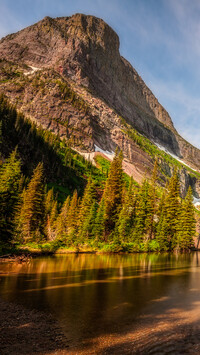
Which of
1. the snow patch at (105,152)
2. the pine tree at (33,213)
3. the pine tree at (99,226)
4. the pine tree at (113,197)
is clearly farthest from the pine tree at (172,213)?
the snow patch at (105,152)

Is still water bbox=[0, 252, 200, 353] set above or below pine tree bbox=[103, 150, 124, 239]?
below

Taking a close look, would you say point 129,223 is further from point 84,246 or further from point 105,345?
point 105,345

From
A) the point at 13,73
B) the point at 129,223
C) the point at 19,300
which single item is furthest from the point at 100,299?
the point at 13,73

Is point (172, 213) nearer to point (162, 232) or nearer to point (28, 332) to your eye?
point (162, 232)

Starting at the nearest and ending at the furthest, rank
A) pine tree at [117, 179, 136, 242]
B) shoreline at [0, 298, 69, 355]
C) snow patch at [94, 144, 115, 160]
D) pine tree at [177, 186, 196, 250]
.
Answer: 1. shoreline at [0, 298, 69, 355]
2. pine tree at [117, 179, 136, 242]
3. pine tree at [177, 186, 196, 250]
4. snow patch at [94, 144, 115, 160]

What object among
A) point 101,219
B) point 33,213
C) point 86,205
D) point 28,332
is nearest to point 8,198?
point 33,213

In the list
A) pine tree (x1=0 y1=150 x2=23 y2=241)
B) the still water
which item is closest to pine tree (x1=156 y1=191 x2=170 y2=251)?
the still water

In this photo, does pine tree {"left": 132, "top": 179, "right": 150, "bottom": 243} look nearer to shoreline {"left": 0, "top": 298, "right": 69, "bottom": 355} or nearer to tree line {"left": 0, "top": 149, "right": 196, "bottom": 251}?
tree line {"left": 0, "top": 149, "right": 196, "bottom": 251}

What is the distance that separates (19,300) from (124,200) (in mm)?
35032

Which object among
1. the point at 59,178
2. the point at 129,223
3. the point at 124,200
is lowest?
the point at 129,223

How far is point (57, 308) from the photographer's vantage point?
9453 millimetres

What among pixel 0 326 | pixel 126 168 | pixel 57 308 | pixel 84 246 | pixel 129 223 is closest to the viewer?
pixel 0 326

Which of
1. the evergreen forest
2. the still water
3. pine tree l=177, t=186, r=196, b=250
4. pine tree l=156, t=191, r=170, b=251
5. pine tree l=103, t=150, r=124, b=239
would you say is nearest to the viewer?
the still water

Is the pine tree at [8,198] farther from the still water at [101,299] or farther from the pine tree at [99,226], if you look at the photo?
the pine tree at [99,226]
